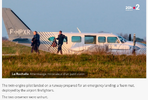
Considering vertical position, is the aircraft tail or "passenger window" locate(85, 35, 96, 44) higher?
the aircraft tail

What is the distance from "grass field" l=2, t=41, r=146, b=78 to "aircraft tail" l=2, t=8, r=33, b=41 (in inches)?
308

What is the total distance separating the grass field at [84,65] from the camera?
1214cm

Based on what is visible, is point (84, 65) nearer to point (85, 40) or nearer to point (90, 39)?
point (85, 40)

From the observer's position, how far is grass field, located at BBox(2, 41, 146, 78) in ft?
39.8

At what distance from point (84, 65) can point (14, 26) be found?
11.9 m

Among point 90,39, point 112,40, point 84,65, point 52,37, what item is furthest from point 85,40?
point 84,65

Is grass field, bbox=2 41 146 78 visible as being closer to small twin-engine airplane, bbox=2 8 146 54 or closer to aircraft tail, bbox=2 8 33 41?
small twin-engine airplane, bbox=2 8 146 54

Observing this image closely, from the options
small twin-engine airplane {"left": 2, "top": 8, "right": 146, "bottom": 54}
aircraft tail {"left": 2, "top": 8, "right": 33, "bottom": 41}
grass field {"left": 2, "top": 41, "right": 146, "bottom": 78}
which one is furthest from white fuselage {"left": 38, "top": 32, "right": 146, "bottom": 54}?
grass field {"left": 2, "top": 41, "right": 146, "bottom": 78}
